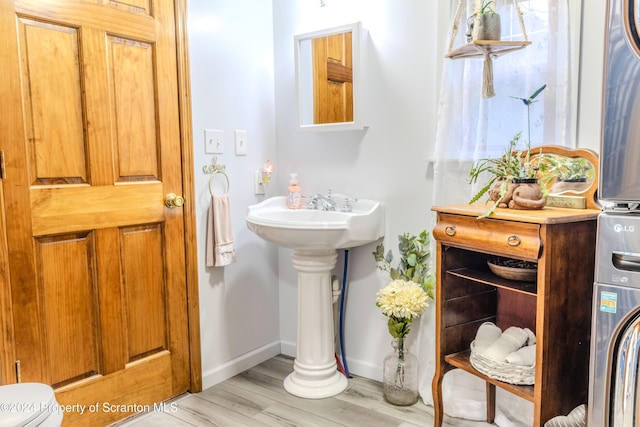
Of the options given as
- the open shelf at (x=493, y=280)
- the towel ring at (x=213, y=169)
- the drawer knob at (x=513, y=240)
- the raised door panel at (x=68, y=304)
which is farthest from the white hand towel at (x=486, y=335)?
the raised door panel at (x=68, y=304)

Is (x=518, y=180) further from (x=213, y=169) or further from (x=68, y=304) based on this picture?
(x=68, y=304)

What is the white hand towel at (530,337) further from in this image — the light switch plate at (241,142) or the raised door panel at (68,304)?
the raised door panel at (68,304)

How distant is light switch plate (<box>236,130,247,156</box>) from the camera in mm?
2387

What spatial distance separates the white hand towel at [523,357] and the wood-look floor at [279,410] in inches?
21.1

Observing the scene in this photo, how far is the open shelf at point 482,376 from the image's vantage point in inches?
57.3

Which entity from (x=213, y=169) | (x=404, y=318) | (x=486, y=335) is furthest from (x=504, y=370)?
(x=213, y=169)

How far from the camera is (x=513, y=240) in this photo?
1401 mm

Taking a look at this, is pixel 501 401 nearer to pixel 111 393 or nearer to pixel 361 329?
pixel 361 329

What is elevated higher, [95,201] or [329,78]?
[329,78]

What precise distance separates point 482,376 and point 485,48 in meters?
1.15

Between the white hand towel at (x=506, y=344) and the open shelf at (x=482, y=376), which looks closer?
the open shelf at (x=482, y=376)

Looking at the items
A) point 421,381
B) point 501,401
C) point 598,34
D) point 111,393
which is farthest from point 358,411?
point 598,34

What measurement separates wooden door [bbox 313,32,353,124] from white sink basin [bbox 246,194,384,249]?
437 mm

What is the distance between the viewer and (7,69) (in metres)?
1.59
